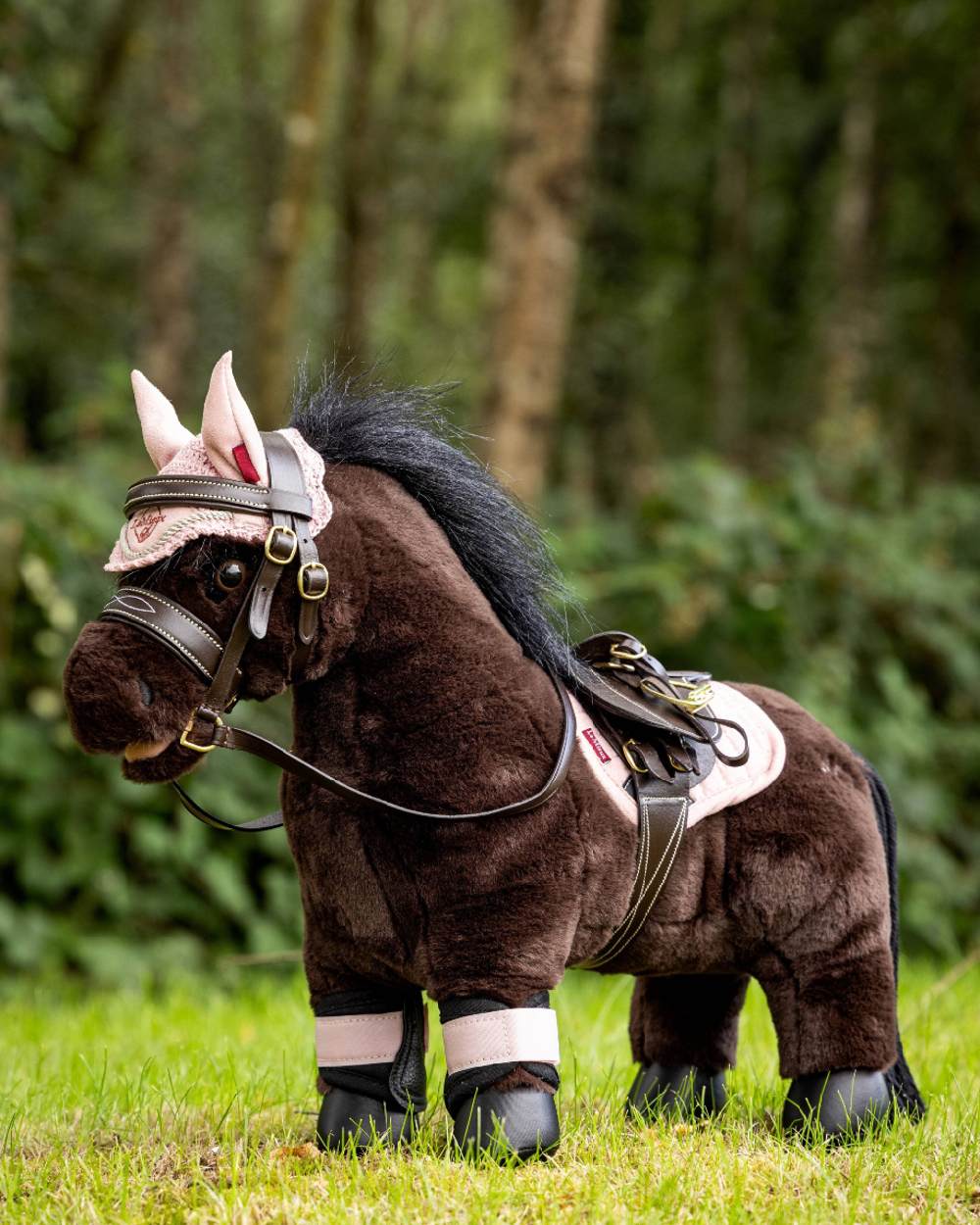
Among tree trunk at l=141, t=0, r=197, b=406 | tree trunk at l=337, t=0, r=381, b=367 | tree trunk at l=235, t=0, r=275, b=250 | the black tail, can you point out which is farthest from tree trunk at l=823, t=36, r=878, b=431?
the black tail

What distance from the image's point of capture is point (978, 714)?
7.12 metres

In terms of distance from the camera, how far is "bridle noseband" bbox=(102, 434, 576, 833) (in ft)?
7.55

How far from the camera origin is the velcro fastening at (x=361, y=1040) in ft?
8.37

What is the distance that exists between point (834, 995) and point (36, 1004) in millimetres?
3448

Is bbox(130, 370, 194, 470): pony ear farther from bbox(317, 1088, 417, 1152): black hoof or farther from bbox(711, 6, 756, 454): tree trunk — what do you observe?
bbox(711, 6, 756, 454): tree trunk

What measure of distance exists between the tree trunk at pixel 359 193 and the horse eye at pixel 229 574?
8.20m

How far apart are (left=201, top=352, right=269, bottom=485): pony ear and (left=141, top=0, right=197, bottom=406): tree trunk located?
7.86 meters

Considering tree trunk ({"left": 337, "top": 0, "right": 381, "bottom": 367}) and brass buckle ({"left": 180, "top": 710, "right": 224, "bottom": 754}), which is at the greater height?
tree trunk ({"left": 337, "top": 0, "right": 381, "bottom": 367})

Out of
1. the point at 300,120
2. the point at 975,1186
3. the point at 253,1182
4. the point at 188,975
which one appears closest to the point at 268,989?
the point at 188,975

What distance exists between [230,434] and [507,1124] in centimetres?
129

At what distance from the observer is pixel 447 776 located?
7.85 feet

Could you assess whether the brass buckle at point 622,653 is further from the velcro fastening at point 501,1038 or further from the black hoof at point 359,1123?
the black hoof at point 359,1123

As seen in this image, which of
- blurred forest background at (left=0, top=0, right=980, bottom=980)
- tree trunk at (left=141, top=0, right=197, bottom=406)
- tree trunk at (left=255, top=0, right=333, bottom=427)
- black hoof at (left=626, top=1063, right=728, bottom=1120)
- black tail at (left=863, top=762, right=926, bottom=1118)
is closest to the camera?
black tail at (left=863, top=762, right=926, bottom=1118)

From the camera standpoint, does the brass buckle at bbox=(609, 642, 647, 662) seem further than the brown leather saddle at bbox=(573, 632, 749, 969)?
Yes
